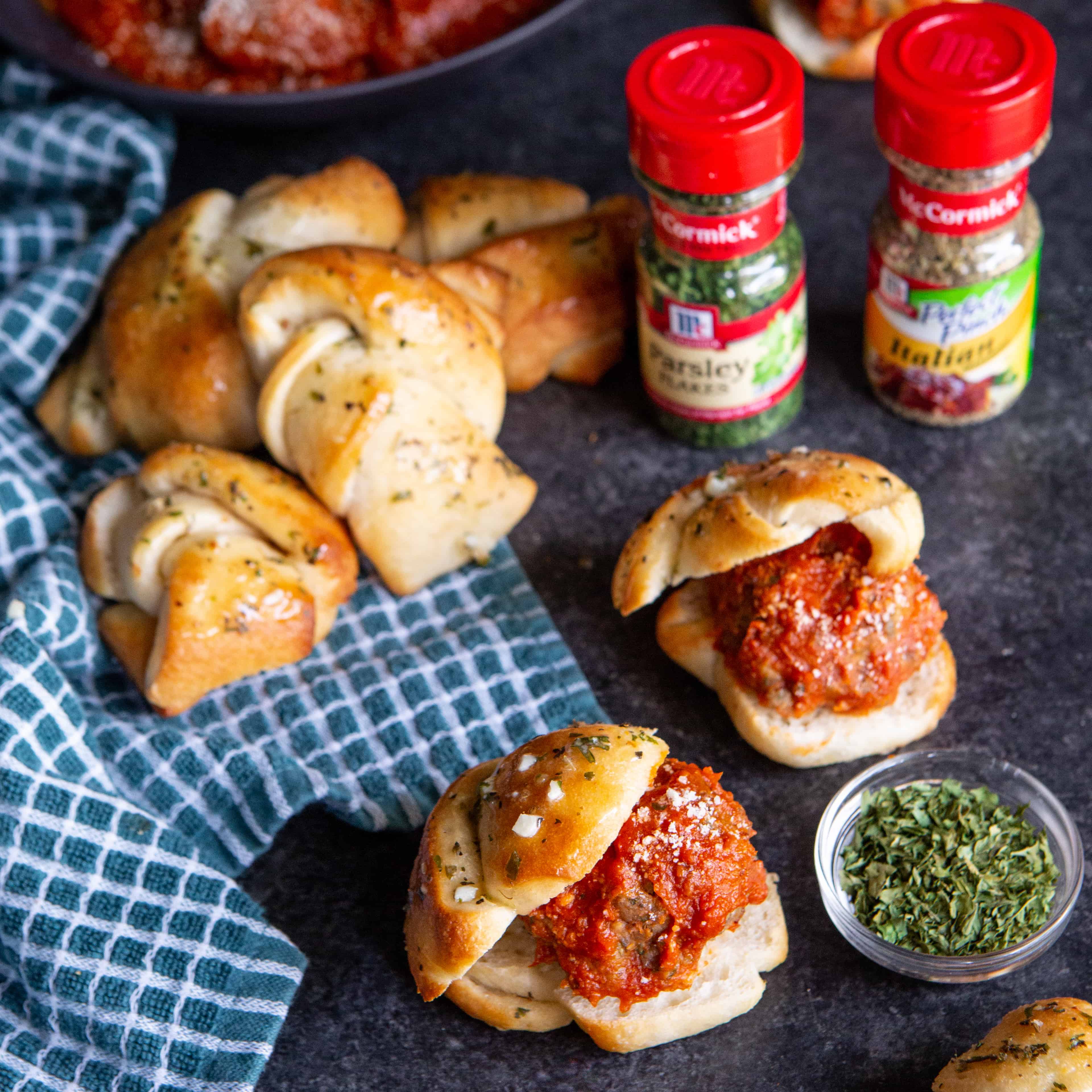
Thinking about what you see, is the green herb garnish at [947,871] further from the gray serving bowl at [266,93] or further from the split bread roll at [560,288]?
the gray serving bowl at [266,93]

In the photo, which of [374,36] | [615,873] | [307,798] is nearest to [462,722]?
[307,798]

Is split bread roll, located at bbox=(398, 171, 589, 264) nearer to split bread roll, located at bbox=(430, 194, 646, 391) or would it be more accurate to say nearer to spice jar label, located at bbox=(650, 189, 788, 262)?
split bread roll, located at bbox=(430, 194, 646, 391)

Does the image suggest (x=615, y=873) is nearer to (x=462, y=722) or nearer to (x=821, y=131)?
(x=462, y=722)

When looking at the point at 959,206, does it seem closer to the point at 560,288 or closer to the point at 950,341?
the point at 950,341

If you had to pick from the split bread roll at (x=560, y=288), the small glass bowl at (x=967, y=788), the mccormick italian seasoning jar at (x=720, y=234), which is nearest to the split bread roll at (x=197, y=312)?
the split bread roll at (x=560, y=288)

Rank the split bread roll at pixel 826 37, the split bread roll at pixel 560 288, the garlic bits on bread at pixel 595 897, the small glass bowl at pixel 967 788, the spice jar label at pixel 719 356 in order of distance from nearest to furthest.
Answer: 1. the garlic bits on bread at pixel 595 897
2. the small glass bowl at pixel 967 788
3. the spice jar label at pixel 719 356
4. the split bread roll at pixel 560 288
5. the split bread roll at pixel 826 37

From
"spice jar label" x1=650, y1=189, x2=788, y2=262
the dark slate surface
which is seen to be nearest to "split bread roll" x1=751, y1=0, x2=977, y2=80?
the dark slate surface
